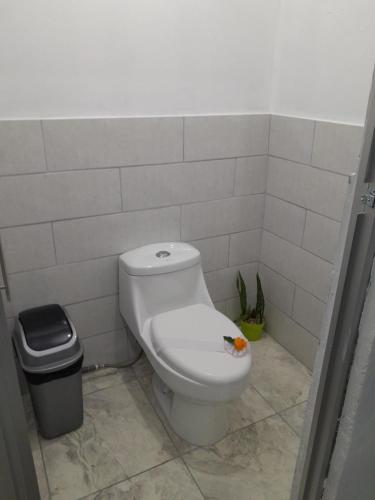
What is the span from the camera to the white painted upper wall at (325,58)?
1402mm

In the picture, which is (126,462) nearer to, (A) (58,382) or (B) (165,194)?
(A) (58,382)

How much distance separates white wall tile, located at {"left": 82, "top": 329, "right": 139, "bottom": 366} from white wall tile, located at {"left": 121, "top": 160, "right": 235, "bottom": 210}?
2.12 feet

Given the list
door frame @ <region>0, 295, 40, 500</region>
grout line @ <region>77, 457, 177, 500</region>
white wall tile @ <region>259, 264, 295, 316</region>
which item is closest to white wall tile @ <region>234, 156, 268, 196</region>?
white wall tile @ <region>259, 264, 295, 316</region>

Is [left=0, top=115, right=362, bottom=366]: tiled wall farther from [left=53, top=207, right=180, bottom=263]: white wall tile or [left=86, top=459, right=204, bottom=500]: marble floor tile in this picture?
[left=86, top=459, right=204, bottom=500]: marble floor tile

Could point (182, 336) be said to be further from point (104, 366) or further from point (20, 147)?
point (20, 147)

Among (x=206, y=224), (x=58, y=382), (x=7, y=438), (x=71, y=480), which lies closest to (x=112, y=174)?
(x=206, y=224)

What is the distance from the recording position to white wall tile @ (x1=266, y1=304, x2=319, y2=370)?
191cm

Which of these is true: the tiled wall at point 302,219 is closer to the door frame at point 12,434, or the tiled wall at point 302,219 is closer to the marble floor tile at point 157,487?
the marble floor tile at point 157,487

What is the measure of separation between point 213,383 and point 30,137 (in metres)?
1.10

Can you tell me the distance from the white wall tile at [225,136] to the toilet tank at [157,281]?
1.48ft

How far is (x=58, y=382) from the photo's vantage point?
1.45m

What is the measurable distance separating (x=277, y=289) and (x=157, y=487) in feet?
3.59

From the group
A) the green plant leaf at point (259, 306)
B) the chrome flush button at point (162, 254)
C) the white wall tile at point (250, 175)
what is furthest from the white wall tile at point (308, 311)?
the chrome flush button at point (162, 254)

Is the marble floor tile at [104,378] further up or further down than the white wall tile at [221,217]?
further down
